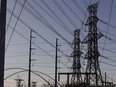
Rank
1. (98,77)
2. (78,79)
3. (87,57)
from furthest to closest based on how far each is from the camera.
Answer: (78,79) → (87,57) → (98,77)

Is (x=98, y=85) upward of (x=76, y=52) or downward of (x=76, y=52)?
downward

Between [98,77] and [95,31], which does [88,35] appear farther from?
[98,77]

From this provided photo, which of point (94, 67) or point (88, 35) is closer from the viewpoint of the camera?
point (94, 67)

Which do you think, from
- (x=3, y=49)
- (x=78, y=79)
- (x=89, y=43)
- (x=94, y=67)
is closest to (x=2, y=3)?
(x=3, y=49)

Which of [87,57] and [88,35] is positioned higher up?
[88,35]

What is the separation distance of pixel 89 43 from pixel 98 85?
29.9ft

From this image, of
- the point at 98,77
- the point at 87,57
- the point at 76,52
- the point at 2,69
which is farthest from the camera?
the point at 76,52

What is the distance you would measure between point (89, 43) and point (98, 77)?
27.9 feet

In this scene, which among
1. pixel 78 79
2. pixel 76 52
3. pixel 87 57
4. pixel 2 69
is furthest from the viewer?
pixel 76 52

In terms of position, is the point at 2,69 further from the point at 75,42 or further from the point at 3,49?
the point at 75,42

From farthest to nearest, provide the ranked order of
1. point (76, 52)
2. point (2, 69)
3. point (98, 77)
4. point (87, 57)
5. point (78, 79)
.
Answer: point (76, 52)
point (78, 79)
point (87, 57)
point (98, 77)
point (2, 69)

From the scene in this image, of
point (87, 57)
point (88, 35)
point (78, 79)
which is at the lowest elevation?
point (78, 79)

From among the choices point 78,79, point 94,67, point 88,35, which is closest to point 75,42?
point 78,79

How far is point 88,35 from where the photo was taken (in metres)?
72.0
